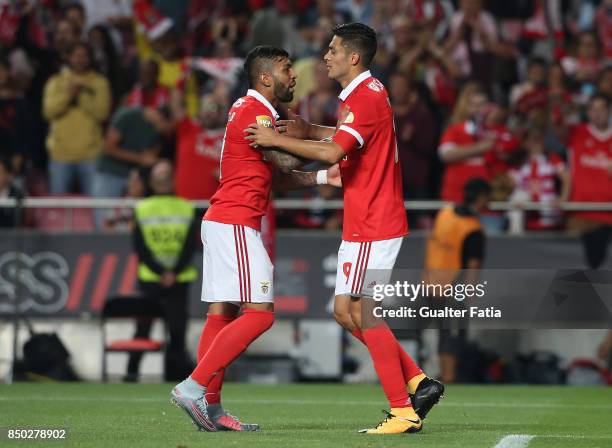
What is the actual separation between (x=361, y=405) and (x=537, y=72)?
6.44 m

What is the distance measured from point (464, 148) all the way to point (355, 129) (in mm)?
6893

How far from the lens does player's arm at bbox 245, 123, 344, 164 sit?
8430mm

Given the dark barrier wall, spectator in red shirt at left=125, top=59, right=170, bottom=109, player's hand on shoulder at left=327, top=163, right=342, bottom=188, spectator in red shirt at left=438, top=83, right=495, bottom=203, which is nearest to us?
player's hand on shoulder at left=327, top=163, right=342, bottom=188

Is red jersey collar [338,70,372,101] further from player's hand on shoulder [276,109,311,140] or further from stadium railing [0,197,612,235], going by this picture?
stadium railing [0,197,612,235]

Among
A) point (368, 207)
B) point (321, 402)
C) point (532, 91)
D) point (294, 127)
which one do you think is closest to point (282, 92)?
point (294, 127)

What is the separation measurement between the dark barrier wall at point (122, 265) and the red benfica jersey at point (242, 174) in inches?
248

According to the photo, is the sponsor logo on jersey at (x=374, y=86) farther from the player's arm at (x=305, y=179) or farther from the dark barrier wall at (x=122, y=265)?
the dark barrier wall at (x=122, y=265)

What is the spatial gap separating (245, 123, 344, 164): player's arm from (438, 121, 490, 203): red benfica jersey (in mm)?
6902

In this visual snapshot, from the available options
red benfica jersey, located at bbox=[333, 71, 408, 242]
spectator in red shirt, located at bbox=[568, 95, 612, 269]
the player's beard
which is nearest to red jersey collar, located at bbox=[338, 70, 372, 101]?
red benfica jersey, located at bbox=[333, 71, 408, 242]

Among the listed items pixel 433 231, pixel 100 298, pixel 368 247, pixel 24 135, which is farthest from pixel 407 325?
pixel 24 135

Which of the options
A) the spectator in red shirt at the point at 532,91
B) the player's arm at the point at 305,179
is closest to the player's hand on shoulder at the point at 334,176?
the player's arm at the point at 305,179

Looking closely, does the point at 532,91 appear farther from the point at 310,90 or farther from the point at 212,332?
the point at 212,332

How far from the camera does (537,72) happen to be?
1680 centimetres

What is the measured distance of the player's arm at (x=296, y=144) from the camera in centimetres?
843
